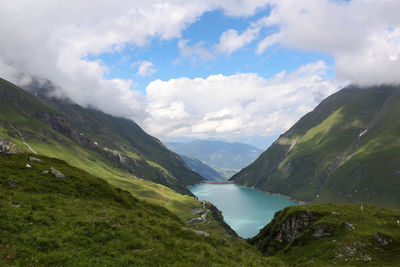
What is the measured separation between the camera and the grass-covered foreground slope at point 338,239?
3766 centimetres

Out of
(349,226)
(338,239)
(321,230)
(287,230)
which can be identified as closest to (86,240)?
(338,239)

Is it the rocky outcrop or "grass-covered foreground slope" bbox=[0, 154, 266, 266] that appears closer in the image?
"grass-covered foreground slope" bbox=[0, 154, 266, 266]

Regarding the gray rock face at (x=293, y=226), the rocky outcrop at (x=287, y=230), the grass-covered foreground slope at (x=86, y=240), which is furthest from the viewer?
the gray rock face at (x=293, y=226)

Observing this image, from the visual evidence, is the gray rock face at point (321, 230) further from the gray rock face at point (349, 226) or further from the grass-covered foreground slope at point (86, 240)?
the grass-covered foreground slope at point (86, 240)

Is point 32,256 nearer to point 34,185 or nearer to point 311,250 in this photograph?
point 34,185

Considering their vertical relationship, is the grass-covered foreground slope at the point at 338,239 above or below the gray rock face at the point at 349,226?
below

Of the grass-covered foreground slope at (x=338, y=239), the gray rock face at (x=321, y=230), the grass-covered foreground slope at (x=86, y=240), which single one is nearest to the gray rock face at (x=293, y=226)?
the grass-covered foreground slope at (x=338, y=239)

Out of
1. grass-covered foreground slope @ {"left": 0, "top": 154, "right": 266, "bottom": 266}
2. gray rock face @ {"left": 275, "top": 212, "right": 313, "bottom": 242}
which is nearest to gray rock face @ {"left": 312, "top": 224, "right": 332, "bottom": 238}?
gray rock face @ {"left": 275, "top": 212, "right": 313, "bottom": 242}

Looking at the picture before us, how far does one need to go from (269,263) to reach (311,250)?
28439 mm

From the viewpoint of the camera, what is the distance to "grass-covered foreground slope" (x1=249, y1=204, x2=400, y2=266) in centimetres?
3766

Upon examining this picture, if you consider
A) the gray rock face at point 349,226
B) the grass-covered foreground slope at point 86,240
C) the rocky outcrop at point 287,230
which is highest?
the grass-covered foreground slope at point 86,240

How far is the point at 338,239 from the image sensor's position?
151ft

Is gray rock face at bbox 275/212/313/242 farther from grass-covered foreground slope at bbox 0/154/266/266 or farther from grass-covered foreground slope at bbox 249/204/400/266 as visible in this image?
grass-covered foreground slope at bbox 0/154/266/266

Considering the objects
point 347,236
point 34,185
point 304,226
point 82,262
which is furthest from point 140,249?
point 304,226
